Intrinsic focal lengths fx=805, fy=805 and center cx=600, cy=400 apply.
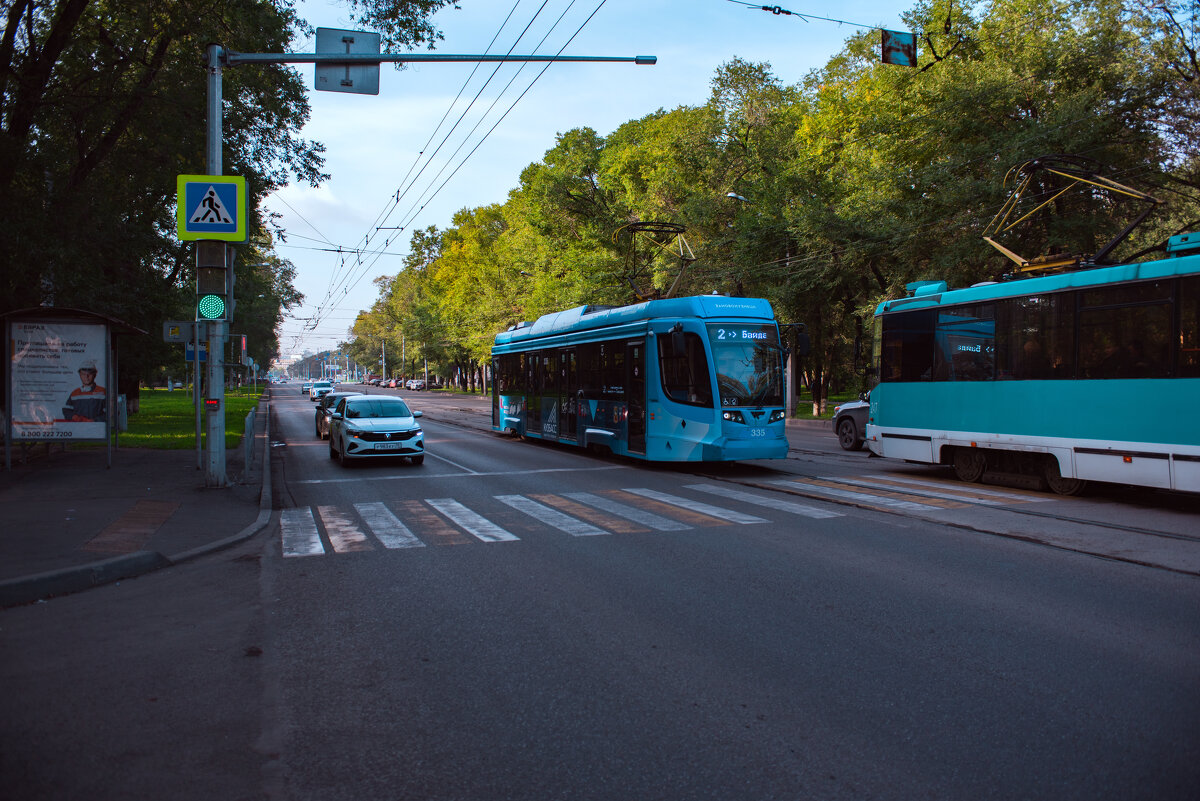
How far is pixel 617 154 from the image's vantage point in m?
45.6

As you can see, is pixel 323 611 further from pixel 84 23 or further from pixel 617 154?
pixel 617 154

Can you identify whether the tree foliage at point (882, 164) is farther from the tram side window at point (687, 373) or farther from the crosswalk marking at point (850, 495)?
the crosswalk marking at point (850, 495)

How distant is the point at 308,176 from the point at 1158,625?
22.4 metres

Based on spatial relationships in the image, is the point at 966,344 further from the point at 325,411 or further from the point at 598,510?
the point at 325,411

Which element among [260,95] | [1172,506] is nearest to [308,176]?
[260,95]

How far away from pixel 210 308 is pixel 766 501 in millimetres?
8787

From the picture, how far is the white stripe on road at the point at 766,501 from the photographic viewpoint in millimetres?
10242

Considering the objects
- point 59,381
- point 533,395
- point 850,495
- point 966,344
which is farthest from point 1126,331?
point 59,381

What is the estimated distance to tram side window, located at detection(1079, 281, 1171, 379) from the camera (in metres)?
10.3

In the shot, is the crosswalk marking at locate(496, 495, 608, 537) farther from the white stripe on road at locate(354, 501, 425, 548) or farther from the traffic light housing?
the traffic light housing

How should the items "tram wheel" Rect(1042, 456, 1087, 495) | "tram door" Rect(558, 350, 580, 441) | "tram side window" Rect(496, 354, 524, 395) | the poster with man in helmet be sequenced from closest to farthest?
"tram wheel" Rect(1042, 456, 1087, 495) → the poster with man in helmet → "tram door" Rect(558, 350, 580, 441) → "tram side window" Rect(496, 354, 524, 395)

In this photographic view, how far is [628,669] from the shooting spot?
15.5ft

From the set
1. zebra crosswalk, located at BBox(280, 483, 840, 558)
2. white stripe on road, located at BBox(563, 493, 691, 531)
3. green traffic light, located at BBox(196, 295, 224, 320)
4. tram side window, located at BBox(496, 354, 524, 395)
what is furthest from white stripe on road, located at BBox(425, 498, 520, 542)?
tram side window, located at BBox(496, 354, 524, 395)

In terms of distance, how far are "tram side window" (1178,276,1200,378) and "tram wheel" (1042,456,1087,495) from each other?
2303 mm
